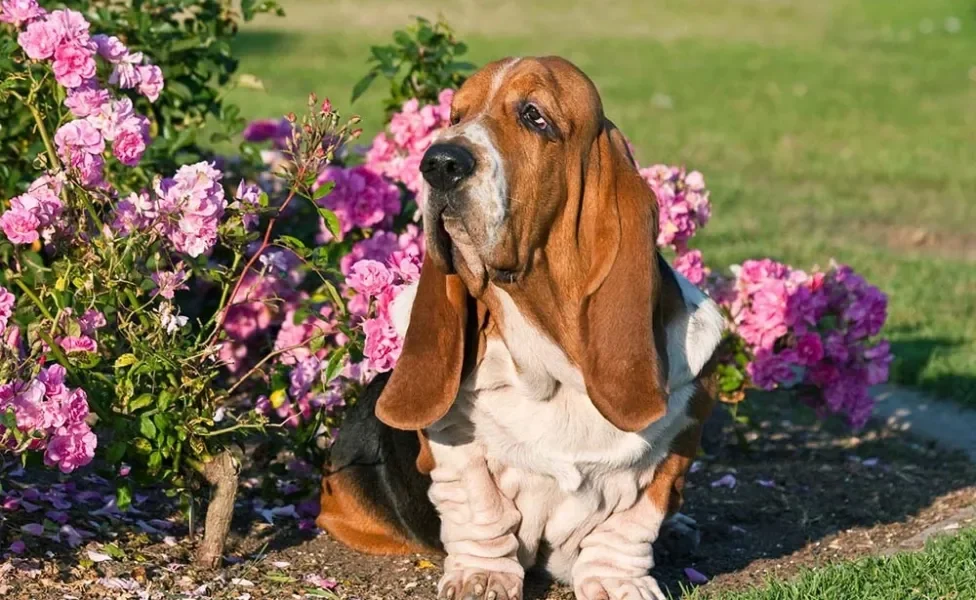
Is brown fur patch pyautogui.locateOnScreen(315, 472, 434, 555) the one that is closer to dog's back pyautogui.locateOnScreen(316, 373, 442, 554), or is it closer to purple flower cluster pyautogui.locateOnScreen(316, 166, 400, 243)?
dog's back pyautogui.locateOnScreen(316, 373, 442, 554)

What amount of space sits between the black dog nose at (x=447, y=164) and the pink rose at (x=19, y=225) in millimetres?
1220

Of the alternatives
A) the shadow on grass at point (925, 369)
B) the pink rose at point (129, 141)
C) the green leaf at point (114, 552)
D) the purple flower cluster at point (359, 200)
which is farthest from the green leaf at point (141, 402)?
the shadow on grass at point (925, 369)

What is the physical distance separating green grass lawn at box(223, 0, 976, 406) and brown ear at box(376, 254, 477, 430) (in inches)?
149

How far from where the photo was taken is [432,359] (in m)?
4.34

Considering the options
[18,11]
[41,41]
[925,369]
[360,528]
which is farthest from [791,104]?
[41,41]

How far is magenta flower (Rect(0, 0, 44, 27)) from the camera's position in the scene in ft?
15.4

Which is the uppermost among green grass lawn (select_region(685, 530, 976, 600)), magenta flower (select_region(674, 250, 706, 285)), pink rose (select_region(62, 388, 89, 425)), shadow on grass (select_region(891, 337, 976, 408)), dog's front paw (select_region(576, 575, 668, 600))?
pink rose (select_region(62, 388, 89, 425))

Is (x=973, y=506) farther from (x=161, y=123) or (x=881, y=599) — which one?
(x=161, y=123)

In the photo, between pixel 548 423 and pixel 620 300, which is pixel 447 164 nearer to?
pixel 620 300

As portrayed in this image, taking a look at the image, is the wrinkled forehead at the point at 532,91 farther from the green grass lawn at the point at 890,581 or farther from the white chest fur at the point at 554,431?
the green grass lawn at the point at 890,581

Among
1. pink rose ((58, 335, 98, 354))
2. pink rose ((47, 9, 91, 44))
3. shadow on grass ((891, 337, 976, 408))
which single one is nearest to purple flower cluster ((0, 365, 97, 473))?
pink rose ((58, 335, 98, 354))

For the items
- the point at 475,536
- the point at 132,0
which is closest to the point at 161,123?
the point at 132,0

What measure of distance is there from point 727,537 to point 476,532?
123 cm

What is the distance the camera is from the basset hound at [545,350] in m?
4.06
